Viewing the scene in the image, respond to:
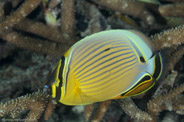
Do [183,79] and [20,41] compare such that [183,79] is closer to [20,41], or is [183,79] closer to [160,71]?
[160,71]

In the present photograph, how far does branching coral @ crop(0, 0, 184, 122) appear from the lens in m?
1.76

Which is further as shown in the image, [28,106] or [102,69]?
[28,106]

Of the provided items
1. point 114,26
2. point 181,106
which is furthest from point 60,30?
point 181,106

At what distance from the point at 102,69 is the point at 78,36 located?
1245 millimetres

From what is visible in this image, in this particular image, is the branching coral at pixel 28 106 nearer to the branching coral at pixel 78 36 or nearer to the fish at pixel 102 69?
the branching coral at pixel 78 36

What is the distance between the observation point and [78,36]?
2.41m

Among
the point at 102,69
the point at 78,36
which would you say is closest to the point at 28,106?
the point at 102,69

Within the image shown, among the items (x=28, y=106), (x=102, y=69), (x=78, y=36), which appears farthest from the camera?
(x=78, y=36)

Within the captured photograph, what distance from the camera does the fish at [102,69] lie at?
48.8 inches

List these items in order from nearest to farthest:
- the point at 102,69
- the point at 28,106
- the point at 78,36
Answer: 1. the point at 102,69
2. the point at 28,106
3. the point at 78,36

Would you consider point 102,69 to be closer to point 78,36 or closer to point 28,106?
point 28,106

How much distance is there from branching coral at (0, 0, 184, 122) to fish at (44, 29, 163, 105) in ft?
0.85

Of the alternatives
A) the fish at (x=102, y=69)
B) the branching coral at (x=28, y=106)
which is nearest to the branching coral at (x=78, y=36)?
the branching coral at (x=28, y=106)

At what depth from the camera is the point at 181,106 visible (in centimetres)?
181
